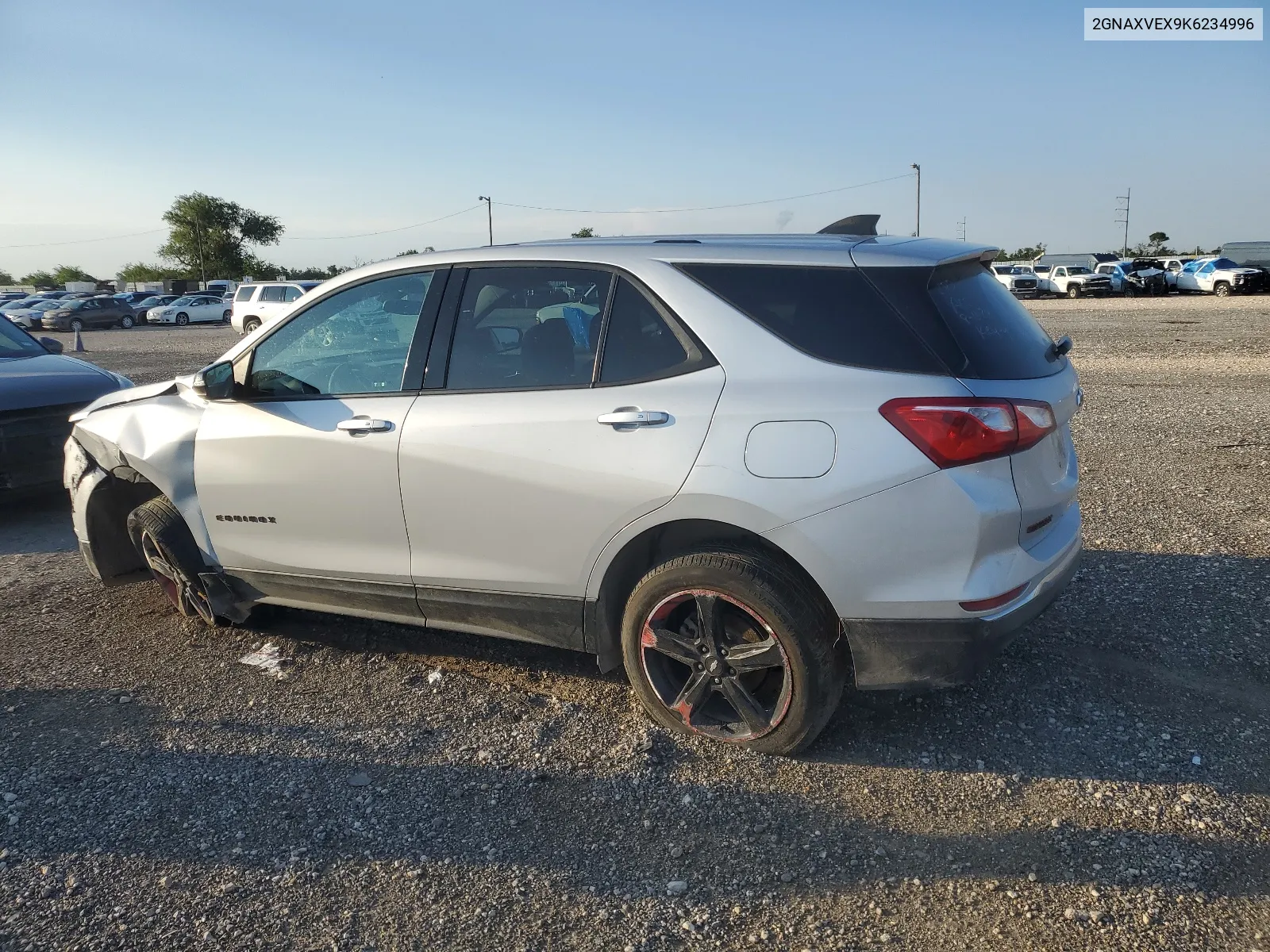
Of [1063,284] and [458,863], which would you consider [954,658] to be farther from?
[1063,284]

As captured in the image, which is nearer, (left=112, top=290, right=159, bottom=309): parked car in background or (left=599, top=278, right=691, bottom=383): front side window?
(left=599, top=278, right=691, bottom=383): front side window

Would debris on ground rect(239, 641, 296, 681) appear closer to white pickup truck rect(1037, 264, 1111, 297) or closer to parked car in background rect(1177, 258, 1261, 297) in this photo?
parked car in background rect(1177, 258, 1261, 297)

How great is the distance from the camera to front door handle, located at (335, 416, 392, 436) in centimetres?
A: 384

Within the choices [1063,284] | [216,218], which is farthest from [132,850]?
[216,218]

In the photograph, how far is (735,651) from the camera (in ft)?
11.2

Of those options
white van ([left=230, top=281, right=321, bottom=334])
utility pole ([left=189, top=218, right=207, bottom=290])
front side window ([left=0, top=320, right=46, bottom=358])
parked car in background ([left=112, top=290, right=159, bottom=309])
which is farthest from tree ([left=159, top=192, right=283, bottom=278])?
front side window ([left=0, top=320, right=46, bottom=358])

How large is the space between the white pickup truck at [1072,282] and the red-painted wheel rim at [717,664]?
Answer: 46.7 metres

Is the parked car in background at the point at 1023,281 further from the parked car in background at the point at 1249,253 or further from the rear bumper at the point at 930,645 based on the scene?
the rear bumper at the point at 930,645

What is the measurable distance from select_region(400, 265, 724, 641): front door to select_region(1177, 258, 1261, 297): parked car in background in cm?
4326

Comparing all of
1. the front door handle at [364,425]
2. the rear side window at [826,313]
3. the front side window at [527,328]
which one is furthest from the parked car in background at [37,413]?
the rear side window at [826,313]

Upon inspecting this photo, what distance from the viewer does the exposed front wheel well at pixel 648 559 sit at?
11.0 feet

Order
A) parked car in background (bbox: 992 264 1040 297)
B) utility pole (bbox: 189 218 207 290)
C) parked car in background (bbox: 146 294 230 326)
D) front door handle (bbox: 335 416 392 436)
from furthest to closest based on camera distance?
utility pole (bbox: 189 218 207 290) < parked car in background (bbox: 992 264 1040 297) < parked car in background (bbox: 146 294 230 326) < front door handle (bbox: 335 416 392 436)

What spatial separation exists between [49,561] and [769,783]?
5.06 m

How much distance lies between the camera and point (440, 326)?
392 cm
